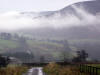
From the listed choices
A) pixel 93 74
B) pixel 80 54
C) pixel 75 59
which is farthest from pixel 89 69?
pixel 80 54

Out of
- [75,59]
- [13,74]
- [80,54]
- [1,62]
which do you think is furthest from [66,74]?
[80,54]

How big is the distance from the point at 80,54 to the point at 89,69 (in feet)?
453

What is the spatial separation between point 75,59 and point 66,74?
125 meters

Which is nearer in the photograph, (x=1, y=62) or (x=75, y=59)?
(x=1, y=62)

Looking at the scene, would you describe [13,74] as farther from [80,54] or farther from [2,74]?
[80,54]

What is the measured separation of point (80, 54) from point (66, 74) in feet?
463

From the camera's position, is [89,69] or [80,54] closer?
[89,69]

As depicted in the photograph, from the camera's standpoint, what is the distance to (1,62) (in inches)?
4486

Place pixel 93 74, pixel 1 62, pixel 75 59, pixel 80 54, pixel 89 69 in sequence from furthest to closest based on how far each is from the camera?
pixel 80 54 → pixel 75 59 → pixel 1 62 → pixel 89 69 → pixel 93 74

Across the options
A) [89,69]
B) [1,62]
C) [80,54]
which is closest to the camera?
[89,69]

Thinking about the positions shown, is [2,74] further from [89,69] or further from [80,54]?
[80,54]

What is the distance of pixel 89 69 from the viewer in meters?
42.2

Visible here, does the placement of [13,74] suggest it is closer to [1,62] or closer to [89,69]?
[89,69]

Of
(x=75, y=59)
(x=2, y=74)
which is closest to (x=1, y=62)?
(x=75, y=59)
